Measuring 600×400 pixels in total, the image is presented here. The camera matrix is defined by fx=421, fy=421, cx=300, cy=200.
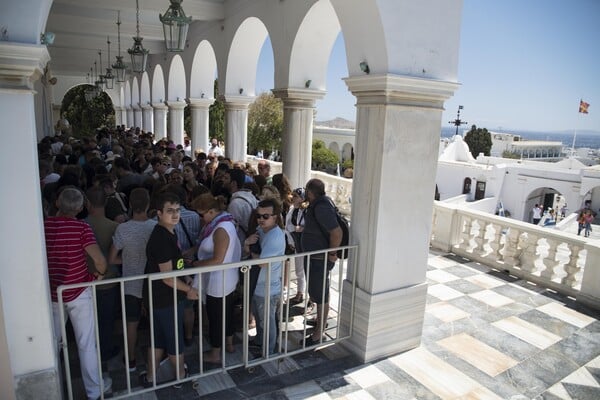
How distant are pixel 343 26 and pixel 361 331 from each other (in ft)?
10.2

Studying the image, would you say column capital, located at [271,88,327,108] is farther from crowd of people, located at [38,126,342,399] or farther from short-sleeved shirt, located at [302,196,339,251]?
short-sleeved shirt, located at [302,196,339,251]

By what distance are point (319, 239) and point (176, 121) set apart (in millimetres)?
11921

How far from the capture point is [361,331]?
14.1ft

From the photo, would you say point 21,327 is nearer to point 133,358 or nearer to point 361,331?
point 133,358

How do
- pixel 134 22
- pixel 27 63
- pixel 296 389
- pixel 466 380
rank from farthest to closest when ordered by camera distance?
pixel 134 22 → pixel 466 380 → pixel 296 389 → pixel 27 63

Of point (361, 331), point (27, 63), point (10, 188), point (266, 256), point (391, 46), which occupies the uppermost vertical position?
point (391, 46)

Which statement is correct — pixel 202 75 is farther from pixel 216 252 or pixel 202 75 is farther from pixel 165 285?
pixel 165 285

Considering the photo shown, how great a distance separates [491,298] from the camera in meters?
5.96

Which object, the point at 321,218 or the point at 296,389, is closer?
the point at 296,389

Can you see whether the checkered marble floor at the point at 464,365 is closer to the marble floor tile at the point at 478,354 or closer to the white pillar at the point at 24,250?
the marble floor tile at the point at 478,354

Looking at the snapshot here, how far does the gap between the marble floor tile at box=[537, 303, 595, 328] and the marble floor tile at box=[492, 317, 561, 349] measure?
574mm

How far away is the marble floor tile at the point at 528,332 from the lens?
16.0 feet

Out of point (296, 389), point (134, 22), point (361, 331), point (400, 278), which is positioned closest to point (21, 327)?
point (296, 389)

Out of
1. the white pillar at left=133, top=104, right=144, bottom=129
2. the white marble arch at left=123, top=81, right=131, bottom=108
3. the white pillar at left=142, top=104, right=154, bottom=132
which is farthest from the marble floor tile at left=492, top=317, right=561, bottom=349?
the white marble arch at left=123, top=81, right=131, bottom=108
